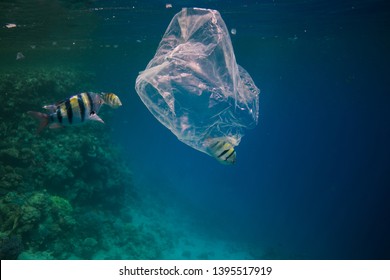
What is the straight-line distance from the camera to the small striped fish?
11.6 feet

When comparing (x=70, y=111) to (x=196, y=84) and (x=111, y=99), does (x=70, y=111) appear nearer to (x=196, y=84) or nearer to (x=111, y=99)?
(x=196, y=84)

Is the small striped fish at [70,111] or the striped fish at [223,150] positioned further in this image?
the striped fish at [223,150]

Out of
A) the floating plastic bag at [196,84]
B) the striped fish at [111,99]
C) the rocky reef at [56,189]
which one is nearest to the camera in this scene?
the floating plastic bag at [196,84]

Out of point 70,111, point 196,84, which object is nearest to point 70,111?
point 70,111

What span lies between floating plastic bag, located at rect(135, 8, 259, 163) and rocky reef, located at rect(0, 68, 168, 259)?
227 inches

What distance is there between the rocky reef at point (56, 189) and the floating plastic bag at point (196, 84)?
576cm

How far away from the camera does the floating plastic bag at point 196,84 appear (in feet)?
16.6

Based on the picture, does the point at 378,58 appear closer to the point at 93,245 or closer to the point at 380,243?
the point at 380,243

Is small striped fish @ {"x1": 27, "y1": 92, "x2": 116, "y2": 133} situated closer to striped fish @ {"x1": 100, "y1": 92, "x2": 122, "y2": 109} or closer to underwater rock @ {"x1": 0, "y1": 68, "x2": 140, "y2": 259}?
striped fish @ {"x1": 100, "y1": 92, "x2": 122, "y2": 109}

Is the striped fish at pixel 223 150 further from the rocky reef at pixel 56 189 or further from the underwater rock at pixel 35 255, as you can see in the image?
the underwater rock at pixel 35 255

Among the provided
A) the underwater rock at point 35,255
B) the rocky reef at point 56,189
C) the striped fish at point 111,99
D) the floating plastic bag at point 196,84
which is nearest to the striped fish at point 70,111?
the floating plastic bag at point 196,84

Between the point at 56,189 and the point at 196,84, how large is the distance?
9236 millimetres
